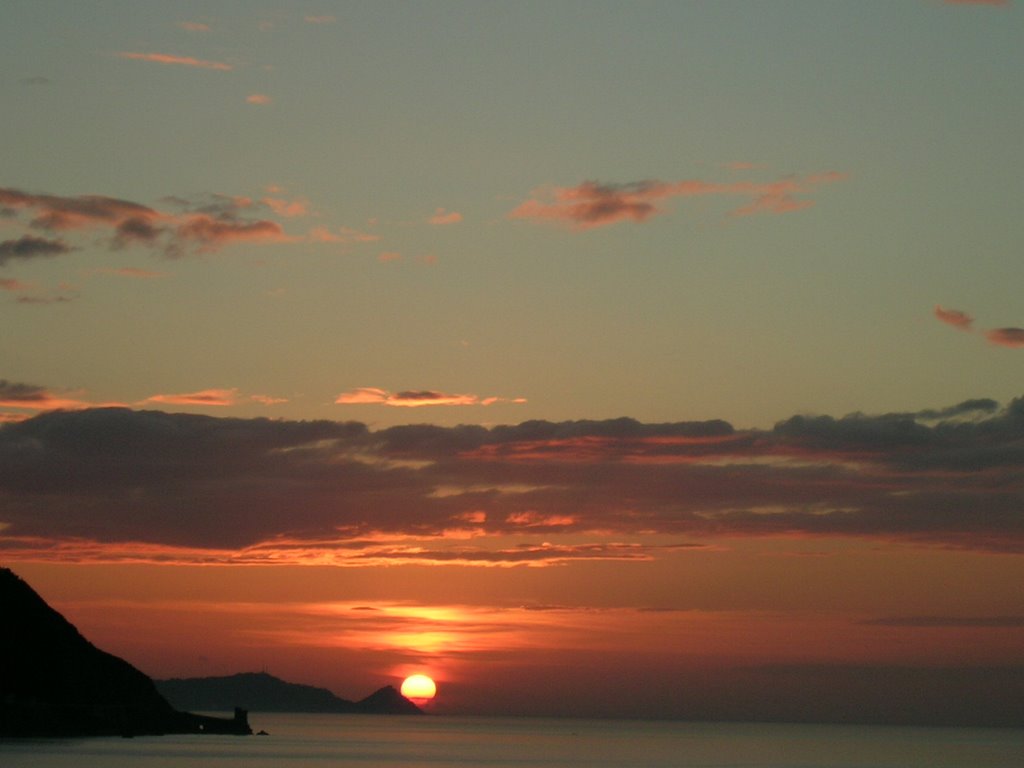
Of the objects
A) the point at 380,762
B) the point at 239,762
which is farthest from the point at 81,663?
the point at 380,762

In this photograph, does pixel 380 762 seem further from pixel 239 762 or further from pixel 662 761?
pixel 662 761

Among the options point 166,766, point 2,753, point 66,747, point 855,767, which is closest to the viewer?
point 166,766

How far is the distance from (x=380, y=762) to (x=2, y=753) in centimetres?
4670

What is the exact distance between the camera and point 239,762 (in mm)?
172125

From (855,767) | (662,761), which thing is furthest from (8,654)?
(855,767)

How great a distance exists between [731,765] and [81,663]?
280 feet

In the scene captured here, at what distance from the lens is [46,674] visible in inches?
6860

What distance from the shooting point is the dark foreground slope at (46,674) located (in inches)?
6722

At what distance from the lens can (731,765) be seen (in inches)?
7387

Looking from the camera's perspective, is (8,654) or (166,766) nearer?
(166,766)

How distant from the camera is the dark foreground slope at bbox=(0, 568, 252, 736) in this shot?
17075 centimetres

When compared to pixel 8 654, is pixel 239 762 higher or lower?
lower

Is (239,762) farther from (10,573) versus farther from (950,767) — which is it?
(950,767)

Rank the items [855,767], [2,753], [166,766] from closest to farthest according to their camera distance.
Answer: [166,766], [2,753], [855,767]
